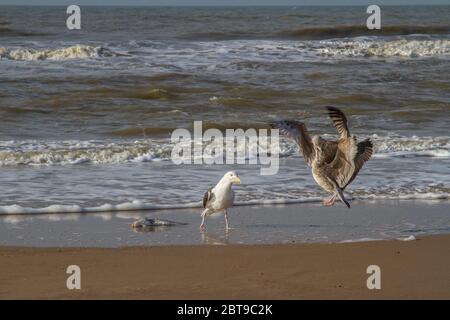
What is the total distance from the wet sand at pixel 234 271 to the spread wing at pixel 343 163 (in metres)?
0.83

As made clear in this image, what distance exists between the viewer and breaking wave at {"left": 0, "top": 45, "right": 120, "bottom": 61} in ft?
A: 77.3

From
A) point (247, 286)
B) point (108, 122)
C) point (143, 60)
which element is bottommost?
Answer: point (247, 286)

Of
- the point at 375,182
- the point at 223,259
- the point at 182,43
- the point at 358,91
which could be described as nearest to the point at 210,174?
the point at 375,182

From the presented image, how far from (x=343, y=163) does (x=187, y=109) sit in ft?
27.6

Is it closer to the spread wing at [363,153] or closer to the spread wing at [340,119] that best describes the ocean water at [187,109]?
the spread wing at [363,153]

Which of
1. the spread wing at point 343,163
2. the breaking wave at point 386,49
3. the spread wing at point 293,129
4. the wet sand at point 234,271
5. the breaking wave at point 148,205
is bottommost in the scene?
the wet sand at point 234,271

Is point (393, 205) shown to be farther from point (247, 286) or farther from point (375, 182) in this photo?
point (247, 286)

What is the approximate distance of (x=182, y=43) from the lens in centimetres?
2822

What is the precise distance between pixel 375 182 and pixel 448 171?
1.07 m

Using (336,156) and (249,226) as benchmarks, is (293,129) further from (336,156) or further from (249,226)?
(249,226)

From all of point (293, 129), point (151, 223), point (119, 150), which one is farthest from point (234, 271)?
point (119, 150)

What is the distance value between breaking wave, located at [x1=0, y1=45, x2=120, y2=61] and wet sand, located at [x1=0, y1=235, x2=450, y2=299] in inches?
677

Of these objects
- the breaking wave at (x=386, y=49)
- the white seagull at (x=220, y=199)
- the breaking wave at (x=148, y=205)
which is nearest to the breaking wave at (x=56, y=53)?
the breaking wave at (x=386, y=49)

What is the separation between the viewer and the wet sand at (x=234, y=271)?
5.62 m
